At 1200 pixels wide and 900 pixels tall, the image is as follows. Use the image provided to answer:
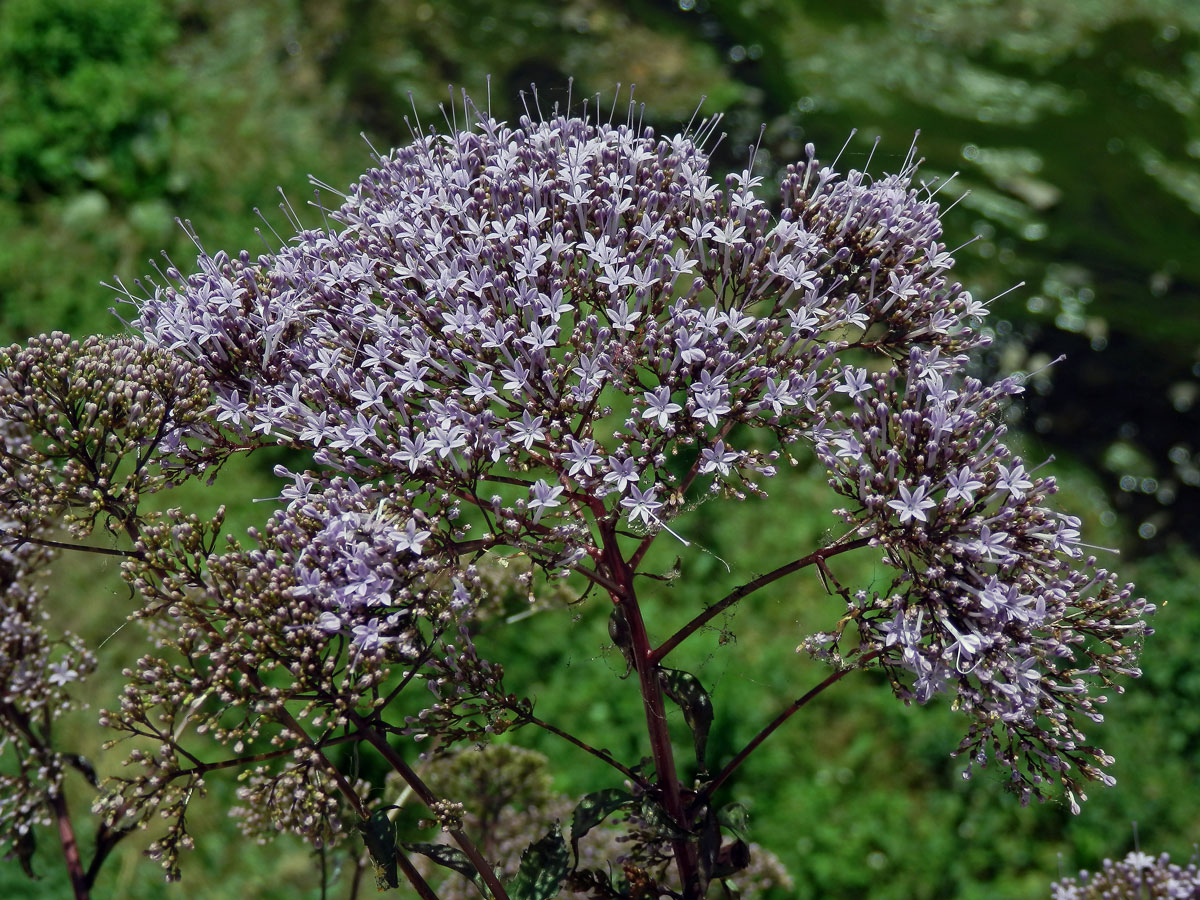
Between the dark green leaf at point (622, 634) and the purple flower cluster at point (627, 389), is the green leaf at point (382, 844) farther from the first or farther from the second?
the dark green leaf at point (622, 634)

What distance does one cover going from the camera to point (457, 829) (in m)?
2.34

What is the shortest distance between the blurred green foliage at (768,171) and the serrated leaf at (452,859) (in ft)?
10.4

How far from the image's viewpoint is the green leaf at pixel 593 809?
2.40 meters

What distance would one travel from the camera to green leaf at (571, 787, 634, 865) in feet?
7.88

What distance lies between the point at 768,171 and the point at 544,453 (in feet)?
23.3

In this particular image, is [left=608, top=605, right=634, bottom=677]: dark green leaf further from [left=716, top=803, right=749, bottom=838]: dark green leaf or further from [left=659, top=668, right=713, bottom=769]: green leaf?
[left=716, top=803, right=749, bottom=838]: dark green leaf

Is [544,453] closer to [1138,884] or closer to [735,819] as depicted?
[735,819]

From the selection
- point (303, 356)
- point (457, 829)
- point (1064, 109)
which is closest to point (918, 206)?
point (303, 356)

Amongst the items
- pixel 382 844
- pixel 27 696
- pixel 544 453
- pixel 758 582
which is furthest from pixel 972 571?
pixel 27 696

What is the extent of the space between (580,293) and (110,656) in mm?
5091

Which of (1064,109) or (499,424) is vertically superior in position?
(499,424)

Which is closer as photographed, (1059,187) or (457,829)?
(457,829)

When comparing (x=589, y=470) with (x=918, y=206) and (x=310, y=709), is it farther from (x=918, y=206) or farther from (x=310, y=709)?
(x=918, y=206)

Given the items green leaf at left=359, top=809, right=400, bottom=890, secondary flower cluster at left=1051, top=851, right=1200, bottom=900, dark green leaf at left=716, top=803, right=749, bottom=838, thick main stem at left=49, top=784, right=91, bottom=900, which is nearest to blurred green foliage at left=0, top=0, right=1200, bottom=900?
secondary flower cluster at left=1051, top=851, right=1200, bottom=900
